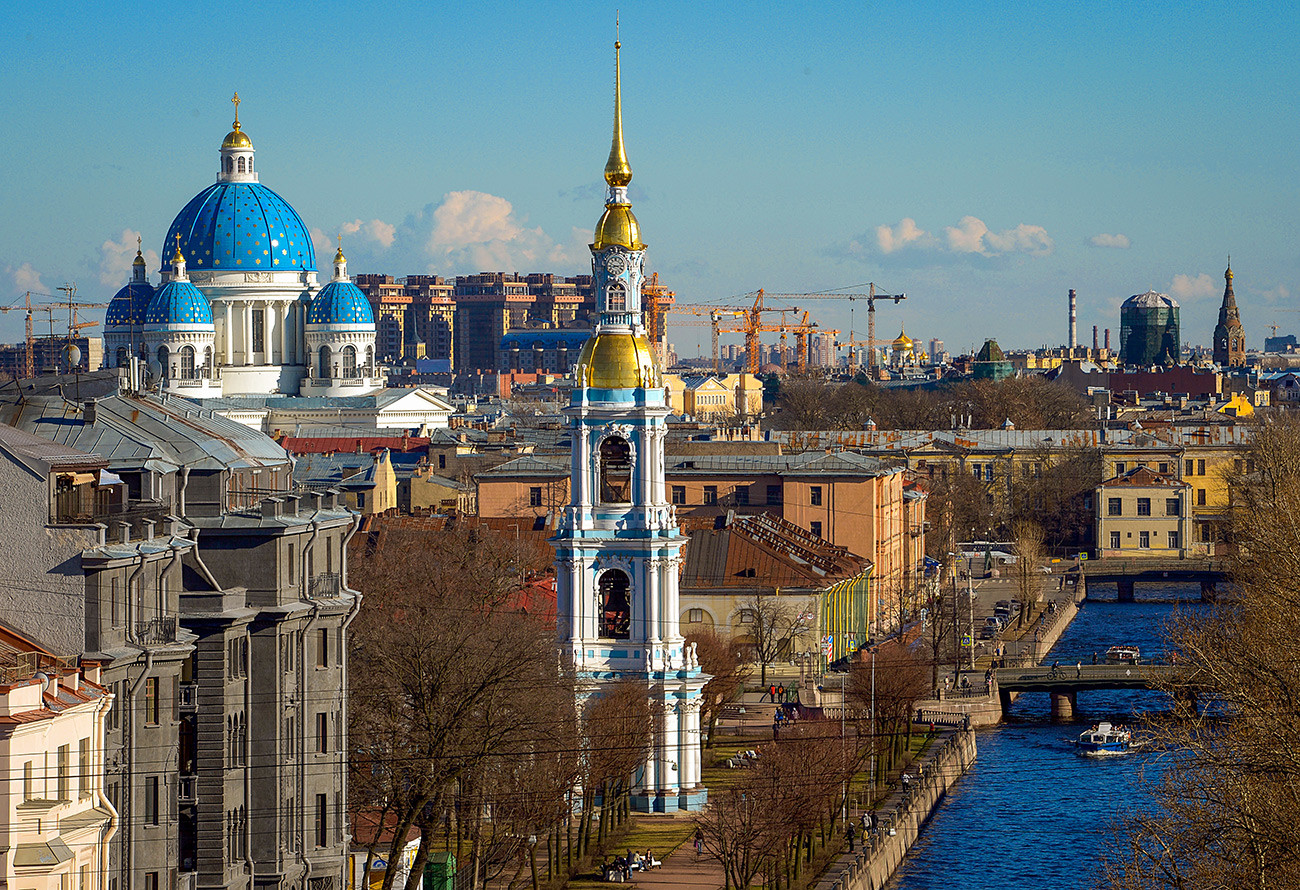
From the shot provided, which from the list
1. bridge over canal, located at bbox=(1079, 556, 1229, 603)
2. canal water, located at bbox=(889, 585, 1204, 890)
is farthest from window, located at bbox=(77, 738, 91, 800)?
bridge over canal, located at bbox=(1079, 556, 1229, 603)

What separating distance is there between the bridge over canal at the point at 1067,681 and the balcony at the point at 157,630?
115 ft

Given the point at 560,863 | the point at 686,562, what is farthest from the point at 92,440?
the point at 686,562

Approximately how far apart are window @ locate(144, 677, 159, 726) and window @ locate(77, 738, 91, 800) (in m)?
2.90

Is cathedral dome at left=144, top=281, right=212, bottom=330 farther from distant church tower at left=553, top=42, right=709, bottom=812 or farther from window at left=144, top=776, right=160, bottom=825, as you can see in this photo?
window at left=144, top=776, right=160, bottom=825

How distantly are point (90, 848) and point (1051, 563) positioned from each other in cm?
6985

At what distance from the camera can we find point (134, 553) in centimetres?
2802

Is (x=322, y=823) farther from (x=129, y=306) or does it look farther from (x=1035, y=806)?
(x=129, y=306)

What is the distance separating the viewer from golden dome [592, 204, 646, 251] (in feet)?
149

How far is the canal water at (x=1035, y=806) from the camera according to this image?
42219mm

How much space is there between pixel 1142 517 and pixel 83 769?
2911 inches

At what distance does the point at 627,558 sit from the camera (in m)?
44.4

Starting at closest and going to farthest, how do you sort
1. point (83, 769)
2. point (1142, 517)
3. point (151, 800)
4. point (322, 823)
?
point (83, 769) → point (151, 800) → point (322, 823) → point (1142, 517)

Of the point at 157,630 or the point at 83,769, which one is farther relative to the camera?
the point at 157,630

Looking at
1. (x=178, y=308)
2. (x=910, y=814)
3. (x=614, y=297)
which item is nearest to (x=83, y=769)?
(x=614, y=297)
